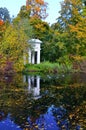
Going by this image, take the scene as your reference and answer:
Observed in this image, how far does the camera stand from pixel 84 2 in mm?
44219

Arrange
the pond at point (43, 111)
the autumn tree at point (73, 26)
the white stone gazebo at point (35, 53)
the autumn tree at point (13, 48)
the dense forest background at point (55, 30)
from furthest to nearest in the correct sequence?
1. the autumn tree at point (73, 26)
2. the white stone gazebo at point (35, 53)
3. the dense forest background at point (55, 30)
4. the autumn tree at point (13, 48)
5. the pond at point (43, 111)

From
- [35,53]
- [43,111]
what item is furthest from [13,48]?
[43,111]

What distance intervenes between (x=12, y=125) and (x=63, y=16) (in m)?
34.0

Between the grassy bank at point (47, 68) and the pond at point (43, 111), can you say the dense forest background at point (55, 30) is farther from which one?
the pond at point (43, 111)

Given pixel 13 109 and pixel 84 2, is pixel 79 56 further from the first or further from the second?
pixel 13 109

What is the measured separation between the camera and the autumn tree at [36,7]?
45.9 metres

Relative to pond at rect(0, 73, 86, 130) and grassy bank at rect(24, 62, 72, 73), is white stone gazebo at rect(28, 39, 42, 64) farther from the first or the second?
pond at rect(0, 73, 86, 130)

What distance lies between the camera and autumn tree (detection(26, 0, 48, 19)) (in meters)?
45.9

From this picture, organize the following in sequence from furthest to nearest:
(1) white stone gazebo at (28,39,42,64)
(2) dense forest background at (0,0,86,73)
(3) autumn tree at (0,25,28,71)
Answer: (1) white stone gazebo at (28,39,42,64) → (2) dense forest background at (0,0,86,73) → (3) autumn tree at (0,25,28,71)

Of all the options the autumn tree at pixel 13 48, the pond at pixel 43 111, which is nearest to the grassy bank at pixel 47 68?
the autumn tree at pixel 13 48

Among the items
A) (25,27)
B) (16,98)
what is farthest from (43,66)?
(16,98)

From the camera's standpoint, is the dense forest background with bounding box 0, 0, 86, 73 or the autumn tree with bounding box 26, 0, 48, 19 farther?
the autumn tree with bounding box 26, 0, 48, 19

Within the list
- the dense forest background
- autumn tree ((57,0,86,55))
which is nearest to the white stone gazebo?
the dense forest background

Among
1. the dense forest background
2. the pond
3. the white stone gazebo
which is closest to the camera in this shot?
the pond
